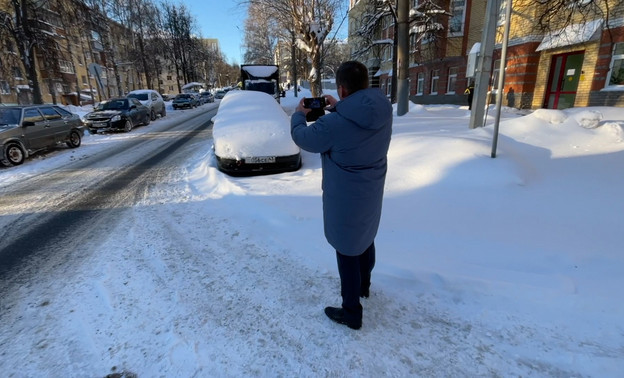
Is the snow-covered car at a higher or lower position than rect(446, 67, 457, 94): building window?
lower

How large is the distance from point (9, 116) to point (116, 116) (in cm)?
544

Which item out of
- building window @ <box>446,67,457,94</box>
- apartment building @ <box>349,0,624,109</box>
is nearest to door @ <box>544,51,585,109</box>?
apartment building @ <box>349,0,624,109</box>

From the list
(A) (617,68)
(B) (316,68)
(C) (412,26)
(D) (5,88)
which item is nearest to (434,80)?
(C) (412,26)

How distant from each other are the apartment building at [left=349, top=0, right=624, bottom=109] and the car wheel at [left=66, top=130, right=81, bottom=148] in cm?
1321

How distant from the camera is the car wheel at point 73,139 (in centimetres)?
1091

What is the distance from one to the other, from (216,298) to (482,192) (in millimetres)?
3773

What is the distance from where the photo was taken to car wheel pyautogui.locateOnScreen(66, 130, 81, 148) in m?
10.9

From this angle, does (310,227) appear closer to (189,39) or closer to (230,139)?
(230,139)

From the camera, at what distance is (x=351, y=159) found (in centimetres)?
214

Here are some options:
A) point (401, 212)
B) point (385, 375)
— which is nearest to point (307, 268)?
point (385, 375)

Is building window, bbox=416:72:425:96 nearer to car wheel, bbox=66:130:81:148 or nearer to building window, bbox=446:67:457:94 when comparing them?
building window, bbox=446:67:457:94

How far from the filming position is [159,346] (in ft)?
7.66

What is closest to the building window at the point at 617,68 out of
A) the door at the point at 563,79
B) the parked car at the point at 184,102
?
the door at the point at 563,79

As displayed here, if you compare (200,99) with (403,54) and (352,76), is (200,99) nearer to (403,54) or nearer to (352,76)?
(403,54)
